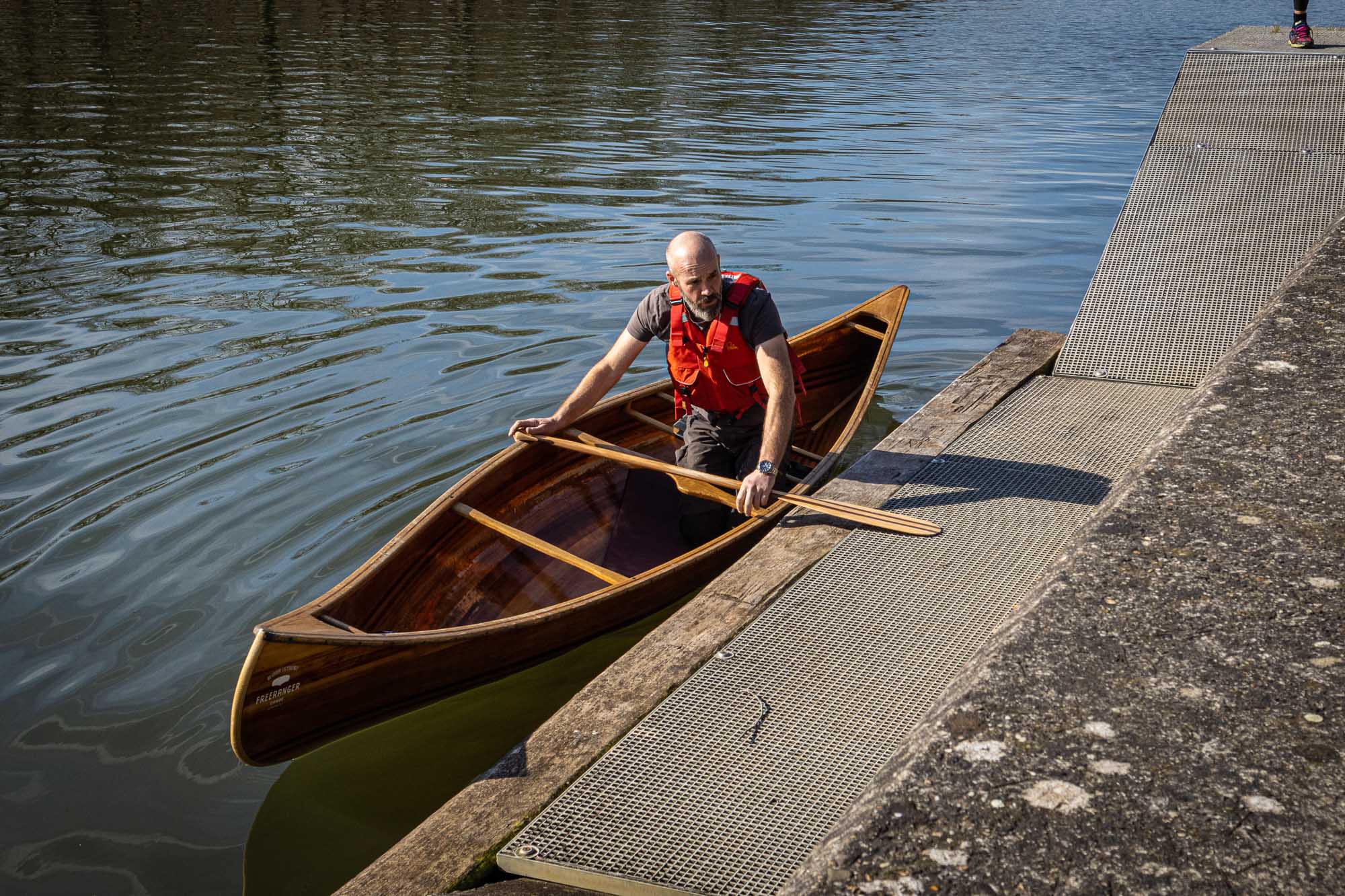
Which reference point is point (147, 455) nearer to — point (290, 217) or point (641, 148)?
point (290, 217)

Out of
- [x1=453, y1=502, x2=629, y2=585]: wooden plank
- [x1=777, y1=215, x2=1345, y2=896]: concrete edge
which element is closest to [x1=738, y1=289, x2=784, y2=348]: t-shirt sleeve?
[x1=453, y1=502, x2=629, y2=585]: wooden plank

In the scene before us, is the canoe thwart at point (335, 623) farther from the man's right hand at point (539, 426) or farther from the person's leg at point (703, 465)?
the person's leg at point (703, 465)

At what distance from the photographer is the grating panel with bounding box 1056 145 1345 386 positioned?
584 centimetres

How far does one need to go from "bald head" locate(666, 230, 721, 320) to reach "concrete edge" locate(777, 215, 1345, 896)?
245 centimetres

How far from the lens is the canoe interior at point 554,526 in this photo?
14.3ft

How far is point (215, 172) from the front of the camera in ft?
41.2

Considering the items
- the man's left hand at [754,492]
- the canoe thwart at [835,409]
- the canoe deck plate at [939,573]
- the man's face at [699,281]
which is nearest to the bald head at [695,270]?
the man's face at [699,281]

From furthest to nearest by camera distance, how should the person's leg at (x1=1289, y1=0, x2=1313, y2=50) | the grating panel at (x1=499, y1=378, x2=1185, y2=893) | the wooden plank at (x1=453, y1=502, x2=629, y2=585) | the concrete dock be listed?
the person's leg at (x1=1289, y1=0, x2=1313, y2=50) → the wooden plank at (x1=453, y1=502, x2=629, y2=585) → the grating panel at (x1=499, y1=378, x2=1185, y2=893) → the concrete dock

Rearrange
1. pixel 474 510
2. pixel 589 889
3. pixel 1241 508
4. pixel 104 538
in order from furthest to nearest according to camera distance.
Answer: pixel 104 538 → pixel 474 510 → pixel 589 889 → pixel 1241 508

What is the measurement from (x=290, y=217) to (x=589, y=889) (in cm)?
978

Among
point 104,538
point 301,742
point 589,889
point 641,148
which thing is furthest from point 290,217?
point 589,889

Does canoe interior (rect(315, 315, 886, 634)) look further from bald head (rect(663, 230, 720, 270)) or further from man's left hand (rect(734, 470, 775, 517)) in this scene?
bald head (rect(663, 230, 720, 270))

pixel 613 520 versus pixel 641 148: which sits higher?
pixel 641 148

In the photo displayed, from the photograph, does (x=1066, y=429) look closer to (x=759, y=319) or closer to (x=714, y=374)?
(x=759, y=319)
